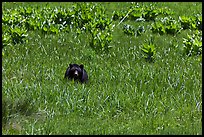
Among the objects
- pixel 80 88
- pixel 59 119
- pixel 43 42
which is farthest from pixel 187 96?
pixel 43 42

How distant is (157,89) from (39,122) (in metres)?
2.05

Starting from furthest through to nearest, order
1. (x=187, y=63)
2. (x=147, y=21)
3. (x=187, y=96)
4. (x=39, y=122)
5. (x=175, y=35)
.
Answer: (x=147, y=21) < (x=175, y=35) < (x=187, y=63) < (x=187, y=96) < (x=39, y=122)

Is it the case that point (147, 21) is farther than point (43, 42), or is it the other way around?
point (147, 21)

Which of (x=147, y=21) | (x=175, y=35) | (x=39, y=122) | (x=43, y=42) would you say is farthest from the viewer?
(x=147, y=21)

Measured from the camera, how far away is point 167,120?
6188 millimetres

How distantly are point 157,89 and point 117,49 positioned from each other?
2.83m

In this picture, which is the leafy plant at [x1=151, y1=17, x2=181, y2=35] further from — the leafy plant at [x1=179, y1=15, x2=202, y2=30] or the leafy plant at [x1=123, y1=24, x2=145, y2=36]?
the leafy plant at [x1=179, y1=15, x2=202, y2=30]

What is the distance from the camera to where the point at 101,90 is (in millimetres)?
7348

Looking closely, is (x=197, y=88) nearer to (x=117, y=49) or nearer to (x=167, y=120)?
(x=167, y=120)

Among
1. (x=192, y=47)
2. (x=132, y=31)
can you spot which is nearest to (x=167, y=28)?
(x=132, y=31)

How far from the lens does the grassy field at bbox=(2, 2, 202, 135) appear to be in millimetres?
6066

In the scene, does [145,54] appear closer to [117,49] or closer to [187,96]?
[117,49]

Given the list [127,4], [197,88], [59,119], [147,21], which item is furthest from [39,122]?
[127,4]

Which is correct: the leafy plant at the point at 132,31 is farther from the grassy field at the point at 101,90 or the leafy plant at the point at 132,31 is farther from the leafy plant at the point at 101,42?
the leafy plant at the point at 101,42
